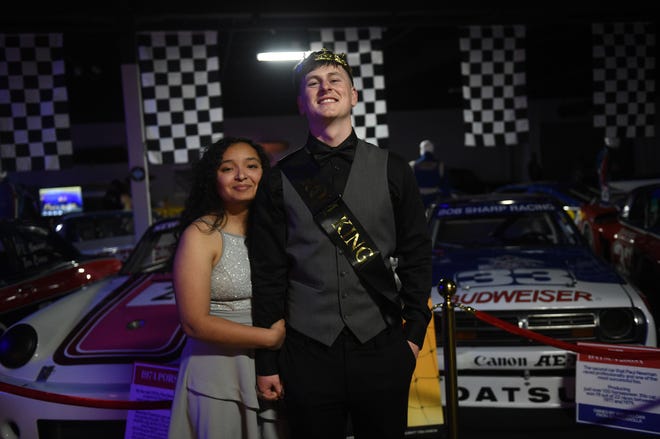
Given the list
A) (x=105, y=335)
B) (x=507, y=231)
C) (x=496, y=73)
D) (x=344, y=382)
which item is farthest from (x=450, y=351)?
(x=496, y=73)

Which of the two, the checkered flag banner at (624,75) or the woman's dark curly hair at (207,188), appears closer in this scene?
the woman's dark curly hair at (207,188)

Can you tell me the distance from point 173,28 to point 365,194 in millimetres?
6458

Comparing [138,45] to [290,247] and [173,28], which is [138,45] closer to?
[173,28]

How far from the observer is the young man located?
1.85 meters

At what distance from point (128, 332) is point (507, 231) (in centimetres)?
346

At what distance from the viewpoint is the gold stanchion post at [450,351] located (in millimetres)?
2771

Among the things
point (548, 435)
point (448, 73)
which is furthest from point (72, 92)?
point (548, 435)

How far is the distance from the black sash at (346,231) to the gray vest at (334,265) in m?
0.02

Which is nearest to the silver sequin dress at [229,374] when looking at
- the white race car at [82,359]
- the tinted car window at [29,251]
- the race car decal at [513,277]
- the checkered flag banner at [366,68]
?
the white race car at [82,359]

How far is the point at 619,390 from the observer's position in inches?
120

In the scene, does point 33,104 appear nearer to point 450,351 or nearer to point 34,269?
point 34,269

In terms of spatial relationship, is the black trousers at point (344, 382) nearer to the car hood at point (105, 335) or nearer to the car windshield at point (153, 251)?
the car hood at point (105, 335)

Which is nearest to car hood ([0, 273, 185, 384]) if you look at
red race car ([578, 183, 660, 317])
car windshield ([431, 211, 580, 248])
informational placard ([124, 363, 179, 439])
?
informational placard ([124, 363, 179, 439])

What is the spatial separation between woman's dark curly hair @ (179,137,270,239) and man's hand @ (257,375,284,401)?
0.56 meters
